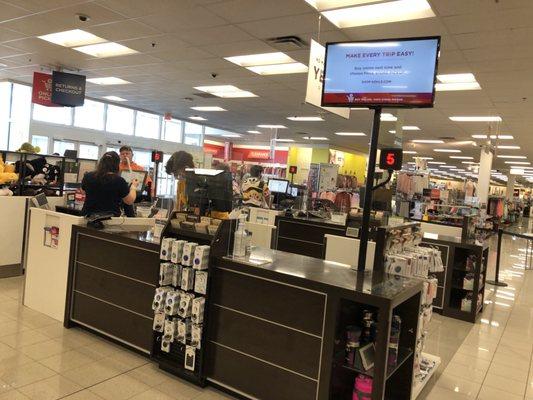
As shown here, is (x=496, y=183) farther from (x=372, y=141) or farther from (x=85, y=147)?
(x=372, y=141)

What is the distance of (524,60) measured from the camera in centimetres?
566

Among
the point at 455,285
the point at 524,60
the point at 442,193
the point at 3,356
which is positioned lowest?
the point at 3,356

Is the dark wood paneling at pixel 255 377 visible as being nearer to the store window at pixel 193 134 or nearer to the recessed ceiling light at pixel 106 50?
the recessed ceiling light at pixel 106 50

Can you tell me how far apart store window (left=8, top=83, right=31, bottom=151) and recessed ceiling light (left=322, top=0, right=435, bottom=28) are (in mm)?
9750

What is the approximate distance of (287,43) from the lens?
235 inches

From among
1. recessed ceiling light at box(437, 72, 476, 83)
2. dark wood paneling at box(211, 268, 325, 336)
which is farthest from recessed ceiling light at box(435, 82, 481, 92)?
dark wood paneling at box(211, 268, 325, 336)

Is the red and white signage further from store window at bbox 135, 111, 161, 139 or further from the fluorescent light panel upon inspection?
the fluorescent light panel

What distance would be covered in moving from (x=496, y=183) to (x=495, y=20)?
35.4m

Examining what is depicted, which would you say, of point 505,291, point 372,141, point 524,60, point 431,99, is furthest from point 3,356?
point 505,291

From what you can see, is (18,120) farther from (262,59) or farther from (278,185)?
(262,59)

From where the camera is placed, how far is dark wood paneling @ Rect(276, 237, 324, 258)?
675 cm

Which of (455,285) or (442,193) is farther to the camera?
(442,193)

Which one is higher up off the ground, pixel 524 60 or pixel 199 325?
pixel 524 60

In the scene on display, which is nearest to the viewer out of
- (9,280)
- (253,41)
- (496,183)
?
(9,280)
